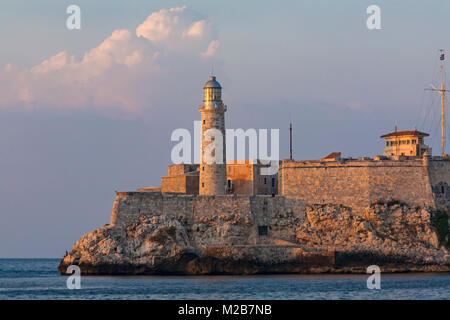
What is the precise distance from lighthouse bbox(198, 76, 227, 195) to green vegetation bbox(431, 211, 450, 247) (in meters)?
13.0

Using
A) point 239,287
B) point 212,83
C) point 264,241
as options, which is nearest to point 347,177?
point 264,241

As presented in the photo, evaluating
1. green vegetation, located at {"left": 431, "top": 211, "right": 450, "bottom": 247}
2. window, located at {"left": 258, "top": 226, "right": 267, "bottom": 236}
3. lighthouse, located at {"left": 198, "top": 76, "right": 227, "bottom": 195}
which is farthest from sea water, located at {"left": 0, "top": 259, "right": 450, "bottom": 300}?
lighthouse, located at {"left": 198, "top": 76, "right": 227, "bottom": 195}

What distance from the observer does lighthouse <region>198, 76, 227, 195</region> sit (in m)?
59.2

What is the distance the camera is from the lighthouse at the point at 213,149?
194ft

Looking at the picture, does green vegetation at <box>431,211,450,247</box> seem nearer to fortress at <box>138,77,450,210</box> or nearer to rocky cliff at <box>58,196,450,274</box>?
rocky cliff at <box>58,196,450,274</box>

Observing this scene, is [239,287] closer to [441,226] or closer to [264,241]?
[264,241]

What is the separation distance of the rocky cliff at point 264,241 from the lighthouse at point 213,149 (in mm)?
1561

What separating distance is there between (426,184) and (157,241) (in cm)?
1690

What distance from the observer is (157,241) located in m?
56.4

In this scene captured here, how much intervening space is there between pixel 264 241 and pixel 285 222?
183 cm

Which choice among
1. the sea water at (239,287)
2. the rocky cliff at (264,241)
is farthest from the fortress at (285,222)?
the sea water at (239,287)
